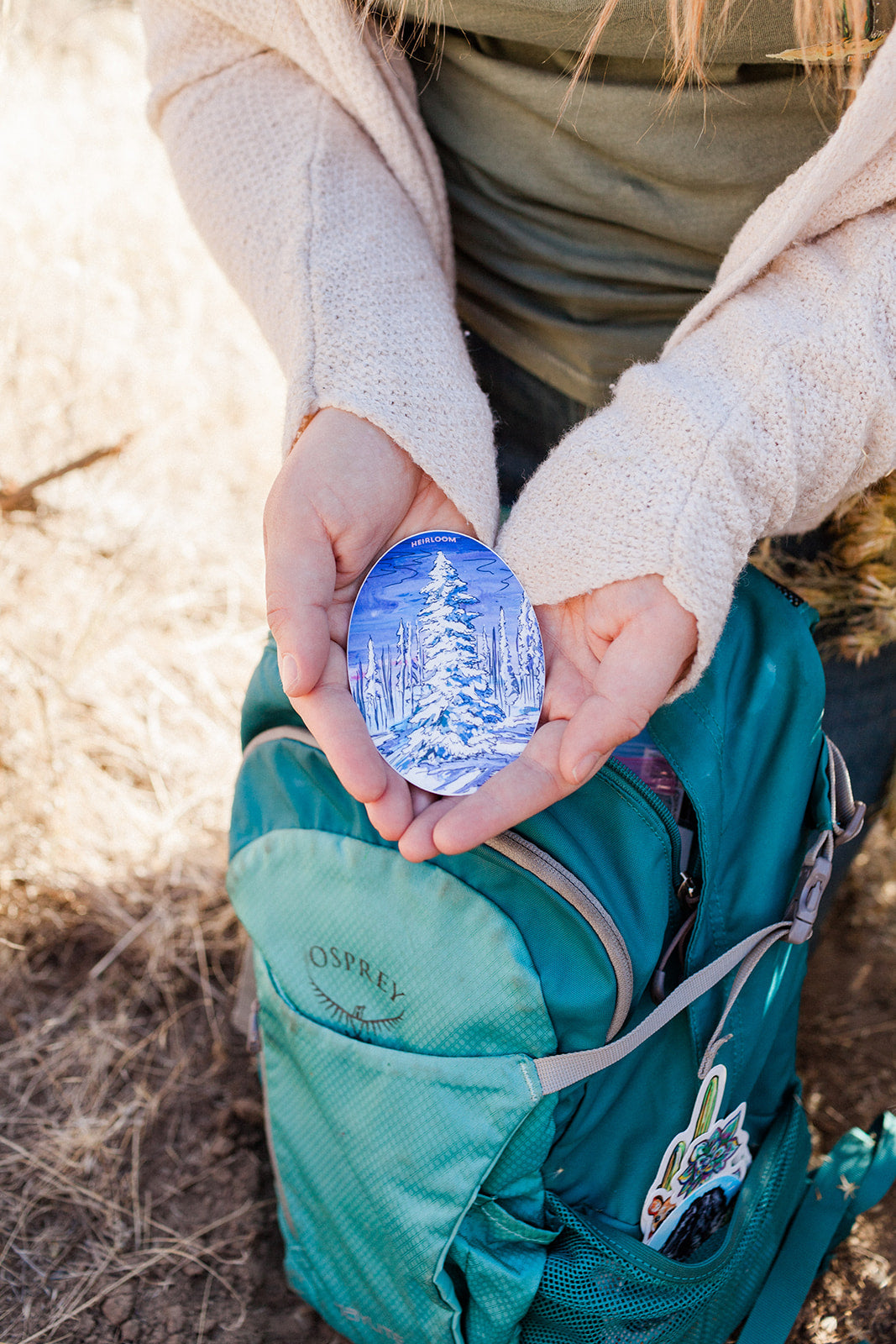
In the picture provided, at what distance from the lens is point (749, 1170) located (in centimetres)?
111

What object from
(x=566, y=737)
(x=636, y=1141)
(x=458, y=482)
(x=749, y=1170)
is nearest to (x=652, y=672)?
(x=566, y=737)

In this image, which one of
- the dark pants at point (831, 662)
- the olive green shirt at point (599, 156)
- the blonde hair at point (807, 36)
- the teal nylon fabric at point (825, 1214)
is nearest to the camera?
the blonde hair at point (807, 36)

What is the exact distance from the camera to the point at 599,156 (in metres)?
1.06

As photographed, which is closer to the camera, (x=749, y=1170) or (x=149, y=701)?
(x=749, y=1170)

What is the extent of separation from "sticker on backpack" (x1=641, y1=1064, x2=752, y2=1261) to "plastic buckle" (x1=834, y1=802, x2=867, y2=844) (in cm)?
29

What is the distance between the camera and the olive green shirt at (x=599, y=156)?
96 cm

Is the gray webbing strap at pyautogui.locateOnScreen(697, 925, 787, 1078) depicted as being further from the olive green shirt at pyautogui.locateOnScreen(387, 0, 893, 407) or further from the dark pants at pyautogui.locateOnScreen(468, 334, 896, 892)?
the olive green shirt at pyautogui.locateOnScreen(387, 0, 893, 407)

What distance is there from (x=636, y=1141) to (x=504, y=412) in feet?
3.12

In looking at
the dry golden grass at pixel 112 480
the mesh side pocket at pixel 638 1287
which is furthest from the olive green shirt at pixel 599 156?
the dry golden grass at pixel 112 480

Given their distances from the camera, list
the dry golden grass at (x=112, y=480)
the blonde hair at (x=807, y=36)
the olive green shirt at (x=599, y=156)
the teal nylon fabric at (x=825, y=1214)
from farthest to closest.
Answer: the dry golden grass at (x=112, y=480), the teal nylon fabric at (x=825, y=1214), the olive green shirt at (x=599, y=156), the blonde hair at (x=807, y=36)

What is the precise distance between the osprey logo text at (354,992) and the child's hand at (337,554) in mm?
173

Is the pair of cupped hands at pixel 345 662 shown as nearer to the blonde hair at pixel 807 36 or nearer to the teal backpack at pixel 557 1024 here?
the teal backpack at pixel 557 1024

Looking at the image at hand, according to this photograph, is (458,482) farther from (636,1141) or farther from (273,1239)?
(273,1239)

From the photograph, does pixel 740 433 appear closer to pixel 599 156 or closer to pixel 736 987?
pixel 599 156
